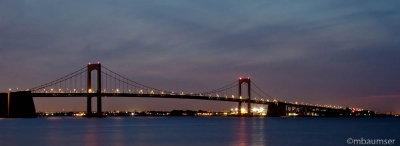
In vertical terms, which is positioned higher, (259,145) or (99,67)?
(99,67)

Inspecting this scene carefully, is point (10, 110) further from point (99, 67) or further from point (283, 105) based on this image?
point (283, 105)

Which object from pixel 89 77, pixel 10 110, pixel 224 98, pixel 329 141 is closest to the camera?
pixel 329 141

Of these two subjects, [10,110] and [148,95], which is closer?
[10,110]

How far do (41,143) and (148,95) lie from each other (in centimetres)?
5094

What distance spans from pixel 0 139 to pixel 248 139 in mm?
16002

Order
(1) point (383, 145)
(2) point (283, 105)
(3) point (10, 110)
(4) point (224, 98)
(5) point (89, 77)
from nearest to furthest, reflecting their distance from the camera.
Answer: (1) point (383, 145)
(3) point (10, 110)
(5) point (89, 77)
(4) point (224, 98)
(2) point (283, 105)

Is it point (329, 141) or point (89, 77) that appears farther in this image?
point (89, 77)

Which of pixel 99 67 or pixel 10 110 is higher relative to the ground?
pixel 99 67

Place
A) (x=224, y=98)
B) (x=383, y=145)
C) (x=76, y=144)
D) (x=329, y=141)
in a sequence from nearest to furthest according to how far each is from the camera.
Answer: (x=383, y=145) → (x=76, y=144) → (x=329, y=141) → (x=224, y=98)

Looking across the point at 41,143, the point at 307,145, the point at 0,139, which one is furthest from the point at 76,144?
the point at 307,145

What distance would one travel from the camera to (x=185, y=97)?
3418 inches

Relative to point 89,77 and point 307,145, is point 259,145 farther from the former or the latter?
point 89,77

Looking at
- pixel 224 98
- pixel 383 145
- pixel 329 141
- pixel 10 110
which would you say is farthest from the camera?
pixel 224 98

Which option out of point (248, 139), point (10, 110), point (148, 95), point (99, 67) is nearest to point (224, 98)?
point (148, 95)
